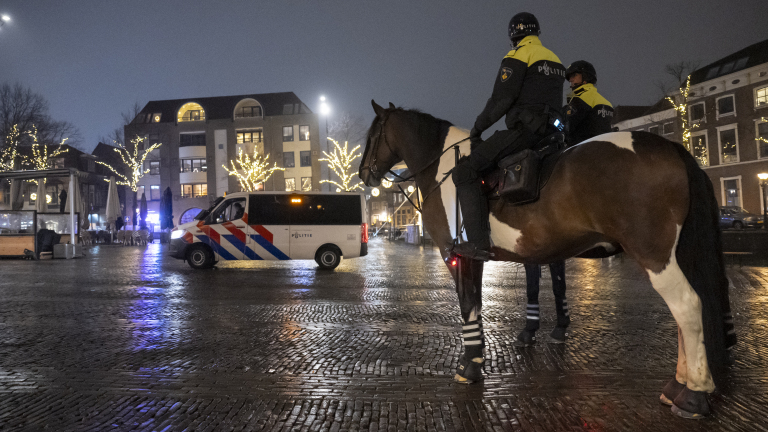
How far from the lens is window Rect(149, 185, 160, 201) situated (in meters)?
60.8

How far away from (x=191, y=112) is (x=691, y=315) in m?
64.7

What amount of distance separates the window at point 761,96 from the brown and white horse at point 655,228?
42.7 metres

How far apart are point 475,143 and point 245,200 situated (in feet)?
41.4

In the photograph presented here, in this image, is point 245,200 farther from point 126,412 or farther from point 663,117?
point 663,117

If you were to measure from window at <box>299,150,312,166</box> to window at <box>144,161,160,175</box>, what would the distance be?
16642 mm

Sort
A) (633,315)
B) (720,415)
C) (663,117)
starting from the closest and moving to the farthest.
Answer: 1. (720,415)
2. (633,315)
3. (663,117)

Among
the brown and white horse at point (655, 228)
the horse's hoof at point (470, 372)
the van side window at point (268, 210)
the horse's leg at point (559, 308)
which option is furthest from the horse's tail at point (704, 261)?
the van side window at point (268, 210)

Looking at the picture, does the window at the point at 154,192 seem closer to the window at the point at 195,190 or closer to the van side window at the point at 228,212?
the window at the point at 195,190

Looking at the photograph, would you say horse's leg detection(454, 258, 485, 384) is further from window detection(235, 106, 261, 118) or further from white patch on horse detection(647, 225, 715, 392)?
window detection(235, 106, 261, 118)

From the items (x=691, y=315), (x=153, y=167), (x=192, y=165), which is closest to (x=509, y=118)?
(x=691, y=315)

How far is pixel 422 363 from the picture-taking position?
4.58m

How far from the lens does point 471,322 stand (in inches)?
165

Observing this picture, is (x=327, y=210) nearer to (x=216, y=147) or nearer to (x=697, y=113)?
(x=697, y=113)

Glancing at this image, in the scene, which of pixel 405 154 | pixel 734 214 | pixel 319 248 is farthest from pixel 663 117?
pixel 405 154
